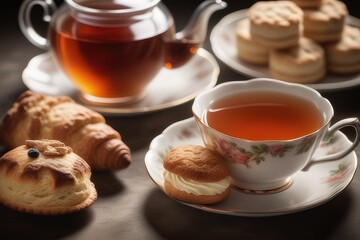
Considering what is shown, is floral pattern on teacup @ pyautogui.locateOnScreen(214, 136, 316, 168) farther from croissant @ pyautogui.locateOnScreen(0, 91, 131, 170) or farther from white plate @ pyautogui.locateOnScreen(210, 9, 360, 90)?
white plate @ pyautogui.locateOnScreen(210, 9, 360, 90)

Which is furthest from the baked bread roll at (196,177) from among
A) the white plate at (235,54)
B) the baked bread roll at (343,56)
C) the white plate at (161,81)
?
the baked bread roll at (343,56)

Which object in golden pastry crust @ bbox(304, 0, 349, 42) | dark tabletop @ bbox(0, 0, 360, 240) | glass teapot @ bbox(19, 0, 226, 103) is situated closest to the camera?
dark tabletop @ bbox(0, 0, 360, 240)

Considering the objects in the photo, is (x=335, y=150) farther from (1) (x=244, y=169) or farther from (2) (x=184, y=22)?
(2) (x=184, y=22)

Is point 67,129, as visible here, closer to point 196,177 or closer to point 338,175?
point 196,177

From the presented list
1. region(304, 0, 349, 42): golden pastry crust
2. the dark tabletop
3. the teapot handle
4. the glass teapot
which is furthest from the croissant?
region(304, 0, 349, 42): golden pastry crust

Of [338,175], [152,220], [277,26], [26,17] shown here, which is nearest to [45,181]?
[152,220]
